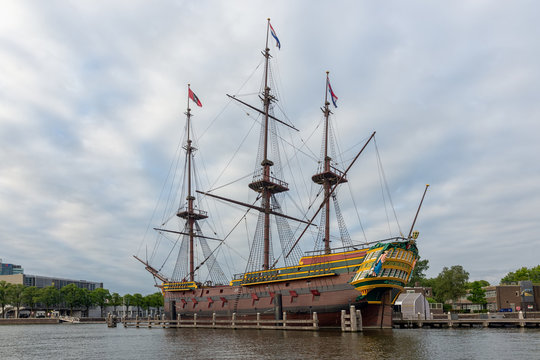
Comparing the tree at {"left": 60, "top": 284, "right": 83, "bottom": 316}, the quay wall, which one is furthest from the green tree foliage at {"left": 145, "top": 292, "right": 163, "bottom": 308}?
the quay wall

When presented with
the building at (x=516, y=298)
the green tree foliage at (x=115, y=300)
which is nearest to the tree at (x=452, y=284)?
the building at (x=516, y=298)

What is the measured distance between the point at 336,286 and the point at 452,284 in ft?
197

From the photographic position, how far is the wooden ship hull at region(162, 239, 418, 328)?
35.8m

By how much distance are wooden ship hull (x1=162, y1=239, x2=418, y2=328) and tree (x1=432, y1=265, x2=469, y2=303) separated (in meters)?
56.2

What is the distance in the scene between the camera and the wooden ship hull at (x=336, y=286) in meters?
35.8

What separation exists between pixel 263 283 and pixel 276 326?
15.9 ft

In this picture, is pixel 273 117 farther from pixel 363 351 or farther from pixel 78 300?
pixel 78 300

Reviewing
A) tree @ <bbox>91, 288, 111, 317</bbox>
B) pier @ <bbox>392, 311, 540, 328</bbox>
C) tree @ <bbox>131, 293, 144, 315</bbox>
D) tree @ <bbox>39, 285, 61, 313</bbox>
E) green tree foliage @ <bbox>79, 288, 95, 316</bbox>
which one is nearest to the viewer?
pier @ <bbox>392, 311, 540, 328</bbox>

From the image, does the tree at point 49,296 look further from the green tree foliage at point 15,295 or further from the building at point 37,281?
the building at point 37,281

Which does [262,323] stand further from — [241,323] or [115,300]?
[115,300]

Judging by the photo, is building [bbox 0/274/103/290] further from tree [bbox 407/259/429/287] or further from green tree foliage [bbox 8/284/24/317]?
tree [bbox 407/259/429/287]

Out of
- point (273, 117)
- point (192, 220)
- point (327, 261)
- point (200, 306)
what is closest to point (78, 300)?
point (192, 220)

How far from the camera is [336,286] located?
3769 cm

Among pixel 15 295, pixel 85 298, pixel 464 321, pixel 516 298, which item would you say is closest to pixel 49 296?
pixel 15 295
